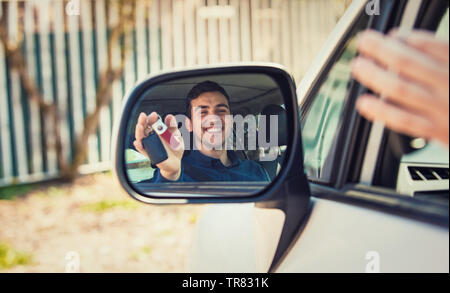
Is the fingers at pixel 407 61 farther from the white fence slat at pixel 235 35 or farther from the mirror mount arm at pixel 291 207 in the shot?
the white fence slat at pixel 235 35

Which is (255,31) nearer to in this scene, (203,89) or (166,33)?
(166,33)

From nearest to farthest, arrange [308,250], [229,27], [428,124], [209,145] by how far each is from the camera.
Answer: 1. [428,124]
2. [308,250]
3. [209,145]
4. [229,27]

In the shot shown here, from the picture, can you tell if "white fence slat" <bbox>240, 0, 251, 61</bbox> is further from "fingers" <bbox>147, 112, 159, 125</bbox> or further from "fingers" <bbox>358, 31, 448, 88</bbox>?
"fingers" <bbox>358, 31, 448, 88</bbox>

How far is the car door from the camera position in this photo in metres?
0.94

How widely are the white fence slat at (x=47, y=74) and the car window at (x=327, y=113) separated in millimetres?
5960

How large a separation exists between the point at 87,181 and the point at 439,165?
658 centimetres

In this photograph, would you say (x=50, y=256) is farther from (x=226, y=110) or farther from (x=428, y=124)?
(x=428, y=124)

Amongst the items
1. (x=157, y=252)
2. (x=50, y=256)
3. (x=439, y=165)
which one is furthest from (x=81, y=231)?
(x=439, y=165)

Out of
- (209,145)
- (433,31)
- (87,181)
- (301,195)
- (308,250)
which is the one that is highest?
(433,31)

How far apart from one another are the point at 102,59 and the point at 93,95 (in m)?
0.63

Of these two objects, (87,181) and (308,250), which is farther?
(87,181)

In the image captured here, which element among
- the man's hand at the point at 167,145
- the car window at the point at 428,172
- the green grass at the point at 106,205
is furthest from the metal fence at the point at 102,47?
the car window at the point at 428,172

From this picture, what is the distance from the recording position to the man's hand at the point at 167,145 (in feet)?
4.65

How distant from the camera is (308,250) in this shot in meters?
1.24
